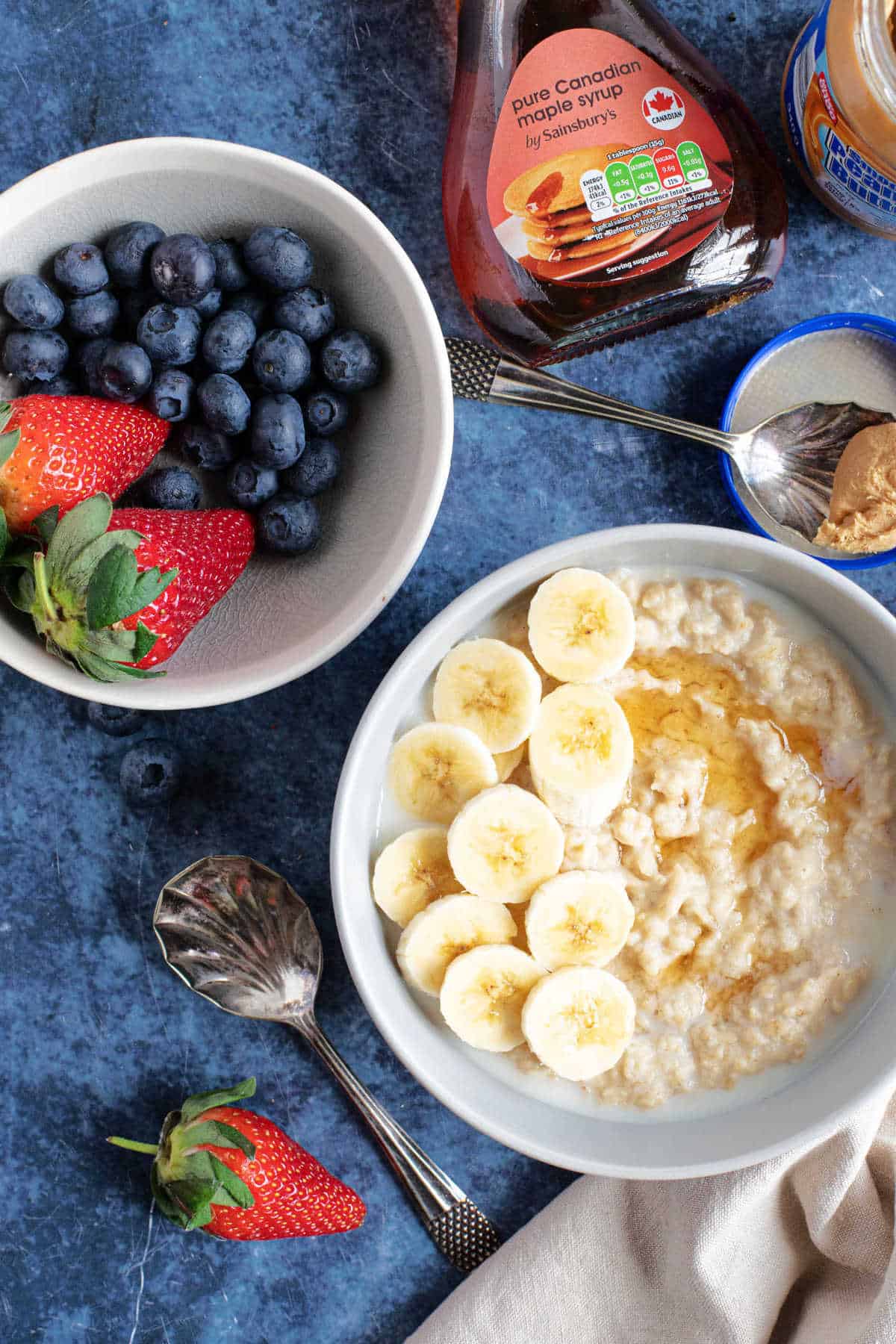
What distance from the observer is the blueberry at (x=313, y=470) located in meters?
1.09

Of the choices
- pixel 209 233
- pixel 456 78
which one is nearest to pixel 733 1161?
pixel 209 233

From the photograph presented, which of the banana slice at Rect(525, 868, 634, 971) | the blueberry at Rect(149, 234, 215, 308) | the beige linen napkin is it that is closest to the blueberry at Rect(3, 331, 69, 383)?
the blueberry at Rect(149, 234, 215, 308)

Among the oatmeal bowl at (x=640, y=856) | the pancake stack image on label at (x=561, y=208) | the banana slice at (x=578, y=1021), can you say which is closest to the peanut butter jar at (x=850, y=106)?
the pancake stack image on label at (x=561, y=208)

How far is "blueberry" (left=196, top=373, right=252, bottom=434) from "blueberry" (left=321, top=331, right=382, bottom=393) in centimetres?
8

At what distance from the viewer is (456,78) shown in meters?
1.18

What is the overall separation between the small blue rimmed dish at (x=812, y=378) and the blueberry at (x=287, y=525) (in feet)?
1.51

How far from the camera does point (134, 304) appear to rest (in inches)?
41.9

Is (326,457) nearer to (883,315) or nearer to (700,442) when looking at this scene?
(700,442)

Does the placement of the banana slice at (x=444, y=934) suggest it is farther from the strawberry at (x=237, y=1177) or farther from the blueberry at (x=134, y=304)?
the blueberry at (x=134, y=304)

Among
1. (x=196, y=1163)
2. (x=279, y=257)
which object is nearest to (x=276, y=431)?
(x=279, y=257)

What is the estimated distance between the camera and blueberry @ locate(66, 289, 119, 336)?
40.9 inches

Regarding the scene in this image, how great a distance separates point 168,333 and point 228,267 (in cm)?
10

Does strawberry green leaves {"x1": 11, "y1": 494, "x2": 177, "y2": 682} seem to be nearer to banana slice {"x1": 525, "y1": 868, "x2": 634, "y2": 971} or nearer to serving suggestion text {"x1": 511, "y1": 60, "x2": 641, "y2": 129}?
banana slice {"x1": 525, "y1": 868, "x2": 634, "y2": 971}

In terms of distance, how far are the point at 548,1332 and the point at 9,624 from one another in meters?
0.97
